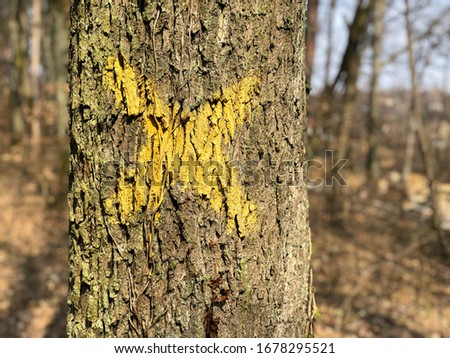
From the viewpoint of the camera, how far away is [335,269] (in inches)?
231

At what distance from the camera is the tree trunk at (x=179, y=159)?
129 cm

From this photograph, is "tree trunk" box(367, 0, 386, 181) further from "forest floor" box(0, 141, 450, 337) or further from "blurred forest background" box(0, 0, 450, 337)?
"forest floor" box(0, 141, 450, 337)

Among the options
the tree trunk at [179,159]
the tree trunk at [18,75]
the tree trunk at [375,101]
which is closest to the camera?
the tree trunk at [179,159]

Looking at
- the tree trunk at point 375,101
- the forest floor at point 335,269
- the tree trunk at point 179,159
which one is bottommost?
the forest floor at point 335,269

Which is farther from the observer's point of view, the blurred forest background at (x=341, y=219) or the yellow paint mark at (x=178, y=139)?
the blurred forest background at (x=341, y=219)

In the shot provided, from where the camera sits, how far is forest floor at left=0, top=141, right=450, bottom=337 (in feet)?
14.9

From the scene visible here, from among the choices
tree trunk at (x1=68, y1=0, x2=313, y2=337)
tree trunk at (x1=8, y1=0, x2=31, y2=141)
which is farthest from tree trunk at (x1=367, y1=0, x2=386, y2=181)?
tree trunk at (x1=68, y1=0, x2=313, y2=337)

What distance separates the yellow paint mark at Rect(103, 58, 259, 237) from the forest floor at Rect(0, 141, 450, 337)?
289cm

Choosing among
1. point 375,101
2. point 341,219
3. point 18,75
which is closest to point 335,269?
point 341,219

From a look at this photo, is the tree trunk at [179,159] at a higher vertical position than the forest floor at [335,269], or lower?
higher

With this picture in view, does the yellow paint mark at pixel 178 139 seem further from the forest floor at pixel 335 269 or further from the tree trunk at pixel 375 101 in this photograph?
the tree trunk at pixel 375 101

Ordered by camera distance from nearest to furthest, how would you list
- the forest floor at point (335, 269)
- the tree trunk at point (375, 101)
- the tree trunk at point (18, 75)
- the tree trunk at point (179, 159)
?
the tree trunk at point (179, 159) → the forest floor at point (335, 269) → the tree trunk at point (18, 75) → the tree trunk at point (375, 101)

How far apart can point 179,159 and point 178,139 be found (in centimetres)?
7

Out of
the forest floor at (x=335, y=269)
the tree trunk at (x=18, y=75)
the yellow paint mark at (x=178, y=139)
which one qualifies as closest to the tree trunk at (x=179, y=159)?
the yellow paint mark at (x=178, y=139)
